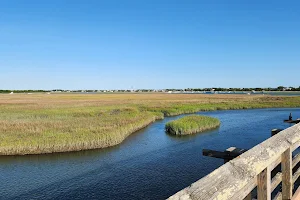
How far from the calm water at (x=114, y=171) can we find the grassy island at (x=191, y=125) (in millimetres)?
4090

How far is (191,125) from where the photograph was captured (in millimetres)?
28984

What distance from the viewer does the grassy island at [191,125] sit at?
27.6 m

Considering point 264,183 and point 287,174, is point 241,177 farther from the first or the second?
point 287,174

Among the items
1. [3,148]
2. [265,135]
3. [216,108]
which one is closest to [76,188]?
[3,148]

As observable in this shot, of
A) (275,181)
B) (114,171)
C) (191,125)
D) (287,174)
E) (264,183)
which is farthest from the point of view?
(191,125)

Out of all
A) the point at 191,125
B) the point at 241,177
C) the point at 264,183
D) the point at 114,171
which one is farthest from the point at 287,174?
the point at 191,125

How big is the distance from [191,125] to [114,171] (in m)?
14.9

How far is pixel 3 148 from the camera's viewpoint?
19219mm

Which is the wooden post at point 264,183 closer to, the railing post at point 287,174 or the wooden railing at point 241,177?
the wooden railing at point 241,177

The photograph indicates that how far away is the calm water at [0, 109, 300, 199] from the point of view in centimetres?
1283

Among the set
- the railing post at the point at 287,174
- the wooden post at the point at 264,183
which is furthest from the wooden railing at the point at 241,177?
the railing post at the point at 287,174

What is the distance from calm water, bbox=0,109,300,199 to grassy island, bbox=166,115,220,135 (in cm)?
409

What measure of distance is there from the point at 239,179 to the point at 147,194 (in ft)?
36.2

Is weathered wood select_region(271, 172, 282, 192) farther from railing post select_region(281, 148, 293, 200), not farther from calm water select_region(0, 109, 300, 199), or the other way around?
calm water select_region(0, 109, 300, 199)
